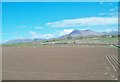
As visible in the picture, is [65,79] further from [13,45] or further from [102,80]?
[13,45]

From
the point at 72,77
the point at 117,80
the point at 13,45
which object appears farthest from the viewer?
the point at 13,45

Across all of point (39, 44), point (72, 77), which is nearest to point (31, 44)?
point (39, 44)

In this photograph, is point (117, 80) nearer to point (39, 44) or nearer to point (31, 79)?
point (31, 79)

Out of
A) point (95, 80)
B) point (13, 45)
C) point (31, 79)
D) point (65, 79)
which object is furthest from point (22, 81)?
point (13, 45)

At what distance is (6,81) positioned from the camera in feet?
39.9

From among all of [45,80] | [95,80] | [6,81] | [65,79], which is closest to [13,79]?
[6,81]

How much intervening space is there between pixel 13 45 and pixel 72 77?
2130 inches

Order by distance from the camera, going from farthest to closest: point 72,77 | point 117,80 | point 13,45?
point 13,45 → point 72,77 → point 117,80

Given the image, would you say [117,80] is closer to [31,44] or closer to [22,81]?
[22,81]

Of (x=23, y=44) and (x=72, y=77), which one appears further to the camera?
(x=23, y=44)

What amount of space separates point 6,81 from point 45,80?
150 cm

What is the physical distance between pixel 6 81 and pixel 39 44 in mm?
55657

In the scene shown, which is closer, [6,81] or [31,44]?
[6,81]

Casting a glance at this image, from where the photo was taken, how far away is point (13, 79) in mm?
12594
